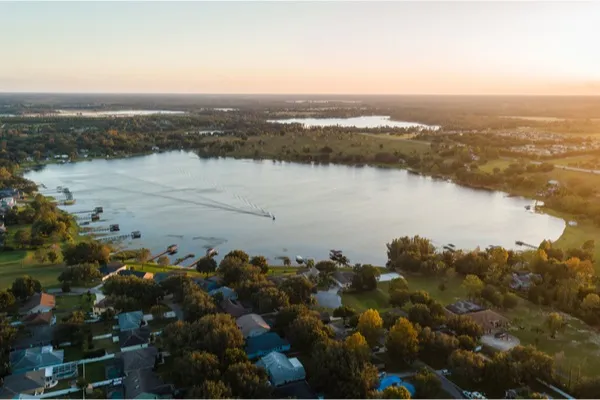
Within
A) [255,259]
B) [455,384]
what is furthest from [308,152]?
[455,384]

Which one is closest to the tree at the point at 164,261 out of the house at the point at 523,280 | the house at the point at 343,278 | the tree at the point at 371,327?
the house at the point at 343,278

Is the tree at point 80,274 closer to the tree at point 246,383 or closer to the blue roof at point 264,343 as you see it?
the blue roof at point 264,343

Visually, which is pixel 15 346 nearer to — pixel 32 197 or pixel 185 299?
pixel 185 299

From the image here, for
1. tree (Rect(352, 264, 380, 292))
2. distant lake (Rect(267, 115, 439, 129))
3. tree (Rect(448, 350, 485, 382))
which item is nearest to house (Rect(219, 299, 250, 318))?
tree (Rect(352, 264, 380, 292))

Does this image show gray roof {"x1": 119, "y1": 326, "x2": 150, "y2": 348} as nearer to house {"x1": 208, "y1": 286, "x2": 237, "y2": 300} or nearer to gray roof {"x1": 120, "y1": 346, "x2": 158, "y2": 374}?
gray roof {"x1": 120, "y1": 346, "x2": 158, "y2": 374}

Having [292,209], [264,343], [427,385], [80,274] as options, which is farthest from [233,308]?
[292,209]

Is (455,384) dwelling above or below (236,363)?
Answer: below
